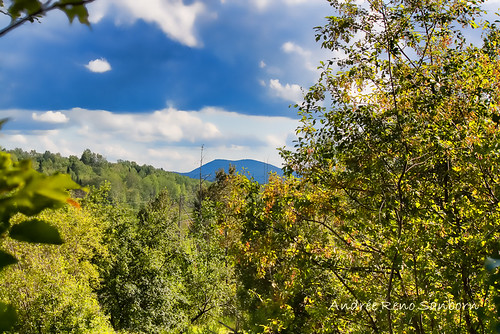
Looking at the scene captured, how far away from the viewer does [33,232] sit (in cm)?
62

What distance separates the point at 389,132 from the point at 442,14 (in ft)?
6.34

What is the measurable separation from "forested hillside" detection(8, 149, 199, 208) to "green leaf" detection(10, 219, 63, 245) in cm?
10036

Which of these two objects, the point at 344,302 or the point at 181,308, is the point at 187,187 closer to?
the point at 181,308

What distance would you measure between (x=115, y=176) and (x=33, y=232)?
126147 mm

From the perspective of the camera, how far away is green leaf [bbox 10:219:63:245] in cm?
61

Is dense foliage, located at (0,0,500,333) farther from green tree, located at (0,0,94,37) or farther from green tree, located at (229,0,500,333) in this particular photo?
green tree, located at (0,0,94,37)

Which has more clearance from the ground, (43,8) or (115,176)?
(115,176)

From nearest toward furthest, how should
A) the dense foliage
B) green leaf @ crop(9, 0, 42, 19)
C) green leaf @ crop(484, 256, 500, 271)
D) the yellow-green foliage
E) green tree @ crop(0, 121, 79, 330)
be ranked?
green tree @ crop(0, 121, 79, 330) < green leaf @ crop(9, 0, 42, 19) < green leaf @ crop(484, 256, 500, 271) < the dense foliage < the yellow-green foliage

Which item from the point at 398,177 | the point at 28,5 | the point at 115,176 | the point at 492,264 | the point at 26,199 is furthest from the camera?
the point at 115,176

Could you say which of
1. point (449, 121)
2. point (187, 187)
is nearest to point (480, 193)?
point (449, 121)

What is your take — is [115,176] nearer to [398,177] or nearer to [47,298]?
[47,298]

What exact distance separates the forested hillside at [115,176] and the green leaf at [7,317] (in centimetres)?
10031

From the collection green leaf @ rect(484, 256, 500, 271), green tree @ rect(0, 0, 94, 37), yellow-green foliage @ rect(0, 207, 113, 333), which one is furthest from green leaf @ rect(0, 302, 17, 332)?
yellow-green foliage @ rect(0, 207, 113, 333)

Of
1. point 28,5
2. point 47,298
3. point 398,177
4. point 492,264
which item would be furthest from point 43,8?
point 47,298
